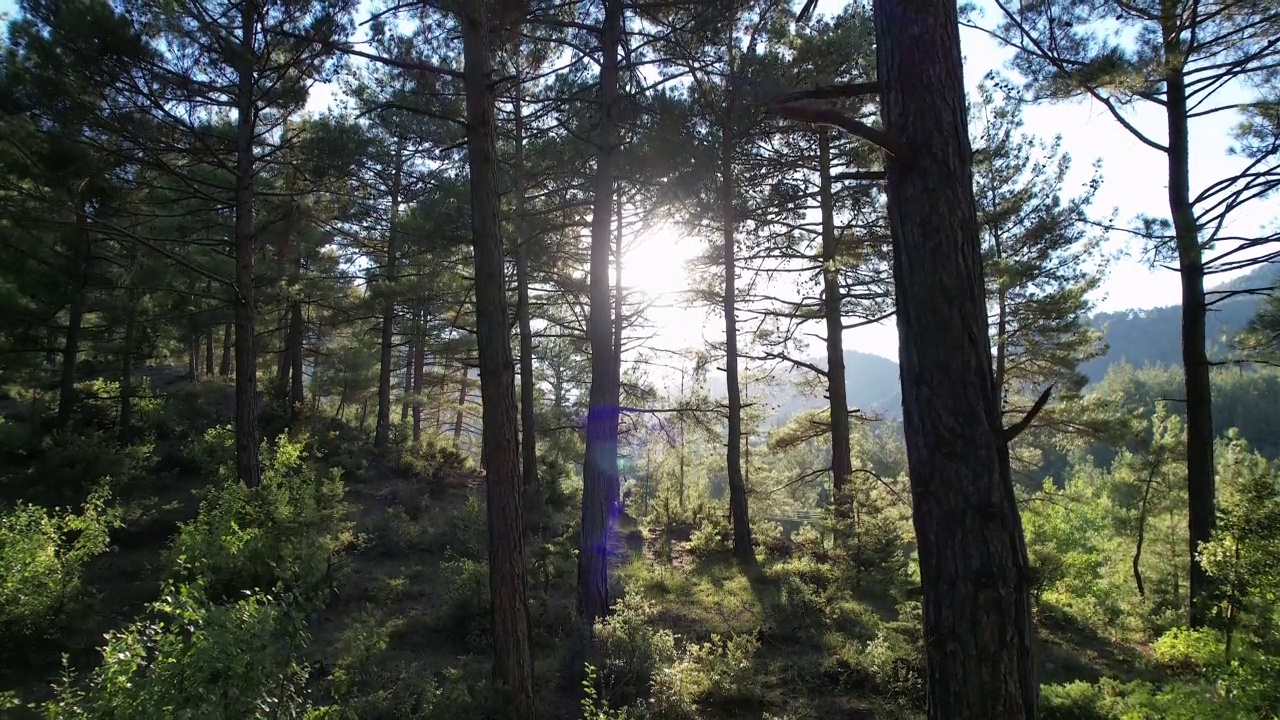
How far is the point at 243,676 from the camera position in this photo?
3381 mm

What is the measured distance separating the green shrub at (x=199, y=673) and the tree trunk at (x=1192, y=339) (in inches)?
430

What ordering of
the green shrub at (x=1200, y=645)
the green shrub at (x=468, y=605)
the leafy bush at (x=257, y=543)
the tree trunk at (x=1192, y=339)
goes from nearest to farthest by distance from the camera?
the green shrub at (x=1200, y=645) → the leafy bush at (x=257, y=543) → the green shrub at (x=468, y=605) → the tree trunk at (x=1192, y=339)

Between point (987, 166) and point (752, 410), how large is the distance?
850 cm

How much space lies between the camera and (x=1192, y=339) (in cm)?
859

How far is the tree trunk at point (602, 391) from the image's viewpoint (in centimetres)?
761

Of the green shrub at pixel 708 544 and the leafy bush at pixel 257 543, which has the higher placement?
the leafy bush at pixel 257 543

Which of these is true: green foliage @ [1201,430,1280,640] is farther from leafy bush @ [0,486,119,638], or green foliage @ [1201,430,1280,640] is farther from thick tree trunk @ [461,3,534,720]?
leafy bush @ [0,486,119,638]

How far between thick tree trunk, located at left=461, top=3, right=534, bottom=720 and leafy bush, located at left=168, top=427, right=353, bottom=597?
2.50 meters

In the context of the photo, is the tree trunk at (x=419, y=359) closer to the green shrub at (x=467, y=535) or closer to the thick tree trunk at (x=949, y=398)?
A: the green shrub at (x=467, y=535)

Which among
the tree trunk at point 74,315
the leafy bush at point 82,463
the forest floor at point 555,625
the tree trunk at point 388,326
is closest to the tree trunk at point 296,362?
the tree trunk at point 388,326

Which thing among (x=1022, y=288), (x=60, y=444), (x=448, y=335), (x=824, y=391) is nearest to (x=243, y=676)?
(x=824, y=391)

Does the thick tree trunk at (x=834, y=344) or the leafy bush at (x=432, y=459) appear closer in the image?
the thick tree trunk at (x=834, y=344)

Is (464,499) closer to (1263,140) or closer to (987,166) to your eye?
A: (987,166)

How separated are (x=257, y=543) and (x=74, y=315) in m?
9.82
